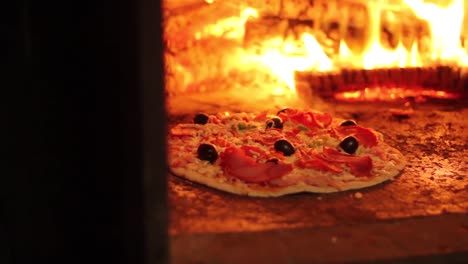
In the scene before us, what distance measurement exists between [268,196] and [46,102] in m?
0.76

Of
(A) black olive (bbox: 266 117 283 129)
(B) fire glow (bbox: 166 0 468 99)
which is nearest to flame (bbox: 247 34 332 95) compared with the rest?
(B) fire glow (bbox: 166 0 468 99)

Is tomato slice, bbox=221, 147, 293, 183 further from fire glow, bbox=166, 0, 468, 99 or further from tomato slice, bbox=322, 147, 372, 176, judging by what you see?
fire glow, bbox=166, 0, 468, 99

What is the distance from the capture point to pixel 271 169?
205 centimetres

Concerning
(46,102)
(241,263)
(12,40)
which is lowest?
(241,263)

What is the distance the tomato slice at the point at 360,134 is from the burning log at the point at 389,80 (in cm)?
71

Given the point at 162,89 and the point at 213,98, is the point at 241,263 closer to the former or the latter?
the point at 162,89

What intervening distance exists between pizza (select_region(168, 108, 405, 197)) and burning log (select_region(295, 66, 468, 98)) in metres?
0.59

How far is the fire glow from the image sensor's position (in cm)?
320

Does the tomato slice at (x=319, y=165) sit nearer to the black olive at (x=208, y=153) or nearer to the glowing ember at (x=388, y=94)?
the black olive at (x=208, y=153)

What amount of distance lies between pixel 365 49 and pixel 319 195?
1.44 meters

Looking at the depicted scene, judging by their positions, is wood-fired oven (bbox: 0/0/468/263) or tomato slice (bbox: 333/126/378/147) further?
tomato slice (bbox: 333/126/378/147)

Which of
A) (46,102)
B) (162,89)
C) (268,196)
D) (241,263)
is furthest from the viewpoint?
(268,196)

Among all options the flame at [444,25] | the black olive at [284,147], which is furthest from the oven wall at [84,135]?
the flame at [444,25]

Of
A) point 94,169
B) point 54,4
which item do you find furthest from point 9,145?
point 54,4
